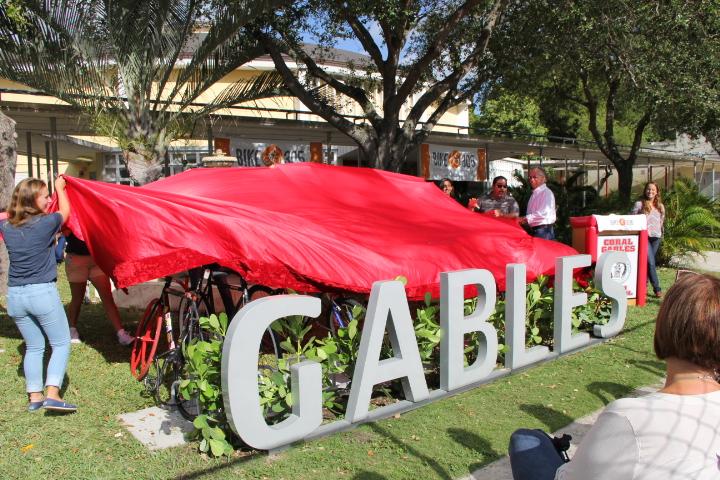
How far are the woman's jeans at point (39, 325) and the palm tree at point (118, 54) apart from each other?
4.81 meters

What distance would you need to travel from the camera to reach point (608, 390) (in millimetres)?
5199

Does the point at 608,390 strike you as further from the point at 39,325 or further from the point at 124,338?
the point at 124,338

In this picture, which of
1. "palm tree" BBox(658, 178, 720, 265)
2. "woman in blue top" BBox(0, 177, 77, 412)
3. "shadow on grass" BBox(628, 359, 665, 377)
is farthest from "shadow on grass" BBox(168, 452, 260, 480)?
"palm tree" BBox(658, 178, 720, 265)

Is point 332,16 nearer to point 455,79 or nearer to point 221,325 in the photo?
point 455,79

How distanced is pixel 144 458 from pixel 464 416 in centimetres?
218

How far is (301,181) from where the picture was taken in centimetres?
663

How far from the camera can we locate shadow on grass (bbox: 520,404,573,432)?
14.6 feet

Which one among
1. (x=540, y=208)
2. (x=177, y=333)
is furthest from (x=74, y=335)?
(x=540, y=208)

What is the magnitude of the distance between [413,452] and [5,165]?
7.13m

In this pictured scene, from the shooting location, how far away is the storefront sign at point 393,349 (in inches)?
146

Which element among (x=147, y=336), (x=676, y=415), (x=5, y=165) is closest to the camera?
(x=676, y=415)

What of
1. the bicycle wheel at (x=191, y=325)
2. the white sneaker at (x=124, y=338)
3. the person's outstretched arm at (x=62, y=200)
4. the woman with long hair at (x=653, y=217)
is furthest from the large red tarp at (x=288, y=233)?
the woman with long hair at (x=653, y=217)

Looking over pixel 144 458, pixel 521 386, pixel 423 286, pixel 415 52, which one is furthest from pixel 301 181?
pixel 415 52

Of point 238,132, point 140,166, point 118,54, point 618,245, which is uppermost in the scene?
point 118,54
